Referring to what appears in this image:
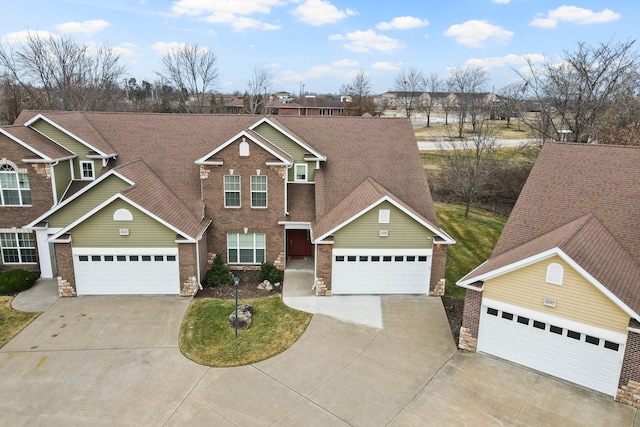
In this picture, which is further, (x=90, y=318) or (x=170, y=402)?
(x=90, y=318)

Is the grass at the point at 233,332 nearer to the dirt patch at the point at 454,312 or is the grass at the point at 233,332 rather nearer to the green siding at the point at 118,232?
the green siding at the point at 118,232

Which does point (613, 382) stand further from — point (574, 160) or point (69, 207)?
point (69, 207)

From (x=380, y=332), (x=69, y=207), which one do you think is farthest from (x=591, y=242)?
(x=69, y=207)

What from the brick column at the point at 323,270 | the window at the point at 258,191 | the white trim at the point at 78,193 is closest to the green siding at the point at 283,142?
the window at the point at 258,191

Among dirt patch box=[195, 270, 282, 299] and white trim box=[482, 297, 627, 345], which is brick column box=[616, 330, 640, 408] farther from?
dirt patch box=[195, 270, 282, 299]

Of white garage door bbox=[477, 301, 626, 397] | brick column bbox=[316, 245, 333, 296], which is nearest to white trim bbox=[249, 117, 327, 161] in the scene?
brick column bbox=[316, 245, 333, 296]

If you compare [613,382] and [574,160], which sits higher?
[574,160]

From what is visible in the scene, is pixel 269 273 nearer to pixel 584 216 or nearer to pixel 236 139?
pixel 236 139
